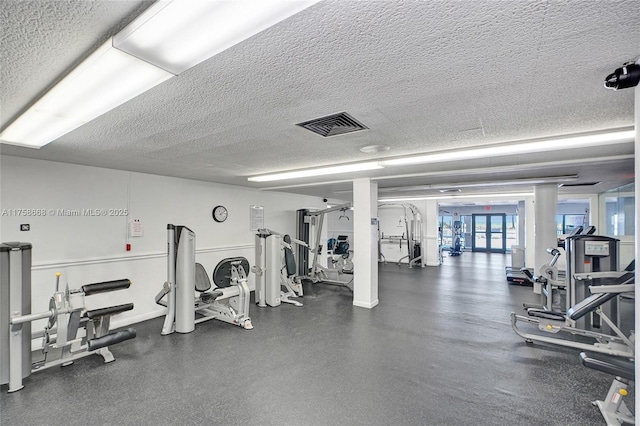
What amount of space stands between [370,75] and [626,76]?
3.52 feet

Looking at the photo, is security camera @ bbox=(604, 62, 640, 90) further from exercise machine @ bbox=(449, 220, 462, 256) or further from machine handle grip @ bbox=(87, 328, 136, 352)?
exercise machine @ bbox=(449, 220, 462, 256)

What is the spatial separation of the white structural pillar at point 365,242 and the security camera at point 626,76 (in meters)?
3.36

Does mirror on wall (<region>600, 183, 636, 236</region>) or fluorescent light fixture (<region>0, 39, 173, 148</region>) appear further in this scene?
mirror on wall (<region>600, 183, 636, 236</region>)

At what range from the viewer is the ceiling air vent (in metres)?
1.94

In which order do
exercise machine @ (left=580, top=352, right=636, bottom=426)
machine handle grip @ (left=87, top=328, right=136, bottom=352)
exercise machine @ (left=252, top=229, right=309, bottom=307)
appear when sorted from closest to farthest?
1. exercise machine @ (left=580, top=352, right=636, bottom=426)
2. machine handle grip @ (left=87, top=328, right=136, bottom=352)
3. exercise machine @ (left=252, top=229, right=309, bottom=307)

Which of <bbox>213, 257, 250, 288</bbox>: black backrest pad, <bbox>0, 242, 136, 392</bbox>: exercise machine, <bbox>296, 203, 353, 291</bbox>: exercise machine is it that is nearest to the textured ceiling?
<bbox>0, 242, 136, 392</bbox>: exercise machine

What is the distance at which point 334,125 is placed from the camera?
2102 mm

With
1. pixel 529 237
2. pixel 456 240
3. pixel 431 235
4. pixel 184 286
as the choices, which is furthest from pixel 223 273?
pixel 456 240

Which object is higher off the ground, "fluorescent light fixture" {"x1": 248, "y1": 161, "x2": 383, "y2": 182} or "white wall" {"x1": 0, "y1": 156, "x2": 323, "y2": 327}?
"fluorescent light fixture" {"x1": 248, "y1": 161, "x2": 383, "y2": 182}

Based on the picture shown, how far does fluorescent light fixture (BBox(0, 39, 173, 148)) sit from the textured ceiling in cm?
6

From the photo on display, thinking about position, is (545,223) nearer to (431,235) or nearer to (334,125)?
(431,235)

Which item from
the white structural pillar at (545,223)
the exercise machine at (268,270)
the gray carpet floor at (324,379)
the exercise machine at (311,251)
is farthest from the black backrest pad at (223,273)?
the white structural pillar at (545,223)

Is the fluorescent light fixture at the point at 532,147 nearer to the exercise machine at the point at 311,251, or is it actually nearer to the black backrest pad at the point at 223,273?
the black backrest pad at the point at 223,273

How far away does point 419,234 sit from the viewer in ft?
29.7
